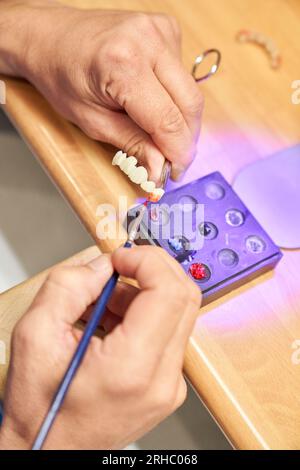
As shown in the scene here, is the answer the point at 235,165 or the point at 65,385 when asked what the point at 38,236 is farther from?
the point at 65,385

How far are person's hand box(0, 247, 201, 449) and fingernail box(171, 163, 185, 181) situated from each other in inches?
8.4

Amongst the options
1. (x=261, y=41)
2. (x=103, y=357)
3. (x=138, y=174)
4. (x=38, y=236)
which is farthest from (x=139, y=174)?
(x=38, y=236)

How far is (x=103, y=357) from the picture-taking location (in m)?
0.53

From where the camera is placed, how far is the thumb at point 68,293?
0.56m

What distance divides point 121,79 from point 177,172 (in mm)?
154

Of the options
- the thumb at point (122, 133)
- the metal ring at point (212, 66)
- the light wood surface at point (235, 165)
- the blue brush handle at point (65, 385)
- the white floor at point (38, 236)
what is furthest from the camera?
the white floor at point (38, 236)

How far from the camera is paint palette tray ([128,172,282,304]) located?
27.9 inches

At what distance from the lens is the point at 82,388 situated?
1.75ft

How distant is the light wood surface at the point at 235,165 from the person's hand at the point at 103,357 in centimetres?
10

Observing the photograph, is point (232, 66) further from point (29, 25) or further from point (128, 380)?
point (128, 380)

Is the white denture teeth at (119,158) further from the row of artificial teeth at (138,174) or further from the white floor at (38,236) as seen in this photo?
the white floor at (38,236)

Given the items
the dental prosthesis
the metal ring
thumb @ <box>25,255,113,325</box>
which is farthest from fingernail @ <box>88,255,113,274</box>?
the dental prosthesis

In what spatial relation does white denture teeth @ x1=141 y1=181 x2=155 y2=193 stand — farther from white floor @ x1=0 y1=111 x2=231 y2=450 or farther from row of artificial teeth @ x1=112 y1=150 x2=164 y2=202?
white floor @ x1=0 y1=111 x2=231 y2=450

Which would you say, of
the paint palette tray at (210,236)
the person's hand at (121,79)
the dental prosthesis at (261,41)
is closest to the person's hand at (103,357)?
the paint palette tray at (210,236)
